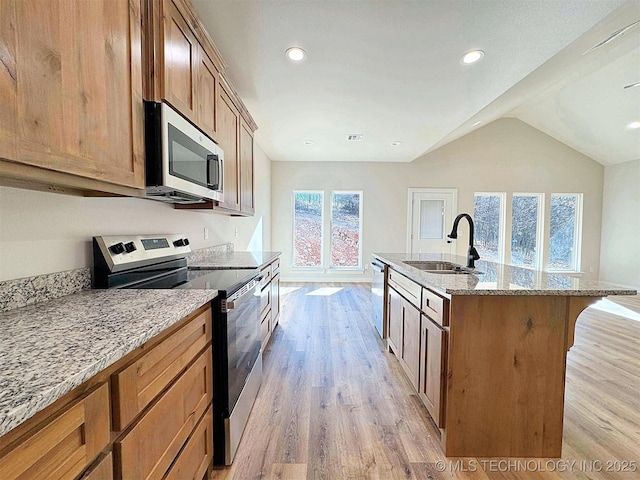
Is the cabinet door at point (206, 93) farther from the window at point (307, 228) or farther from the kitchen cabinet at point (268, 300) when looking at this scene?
the window at point (307, 228)

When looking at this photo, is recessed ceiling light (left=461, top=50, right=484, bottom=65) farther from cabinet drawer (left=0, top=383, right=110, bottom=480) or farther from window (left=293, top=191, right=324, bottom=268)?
window (left=293, top=191, right=324, bottom=268)

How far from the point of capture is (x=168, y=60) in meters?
1.37

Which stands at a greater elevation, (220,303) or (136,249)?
(136,249)

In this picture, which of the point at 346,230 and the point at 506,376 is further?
the point at 346,230

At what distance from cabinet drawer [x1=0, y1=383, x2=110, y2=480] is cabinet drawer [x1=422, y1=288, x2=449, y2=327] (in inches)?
57.4

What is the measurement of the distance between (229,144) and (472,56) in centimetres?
210

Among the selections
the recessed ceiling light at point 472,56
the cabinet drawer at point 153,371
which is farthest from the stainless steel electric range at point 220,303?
the recessed ceiling light at point 472,56

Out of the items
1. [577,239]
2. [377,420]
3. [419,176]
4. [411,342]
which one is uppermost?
[419,176]

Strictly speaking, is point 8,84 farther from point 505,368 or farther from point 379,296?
point 379,296

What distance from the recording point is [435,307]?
1.67 meters

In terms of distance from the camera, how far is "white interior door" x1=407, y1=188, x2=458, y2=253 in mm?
6332

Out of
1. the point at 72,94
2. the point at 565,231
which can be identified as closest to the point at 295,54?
the point at 72,94

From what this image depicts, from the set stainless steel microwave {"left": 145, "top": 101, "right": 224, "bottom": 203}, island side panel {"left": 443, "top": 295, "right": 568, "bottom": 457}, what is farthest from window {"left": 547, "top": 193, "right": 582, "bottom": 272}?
stainless steel microwave {"left": 145, "top": 101, "right": 224, "bottom": 203}

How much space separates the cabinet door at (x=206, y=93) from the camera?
1.75 metres
